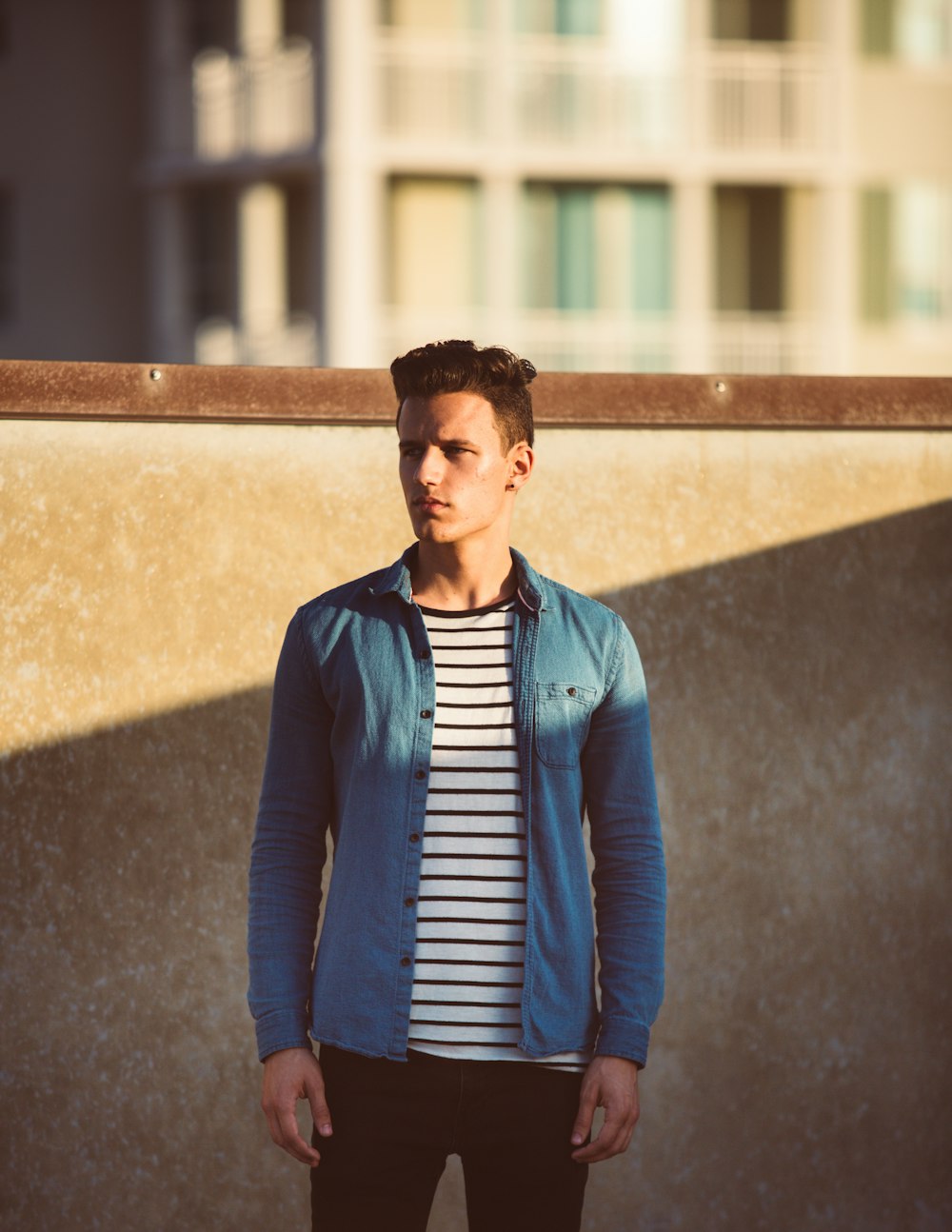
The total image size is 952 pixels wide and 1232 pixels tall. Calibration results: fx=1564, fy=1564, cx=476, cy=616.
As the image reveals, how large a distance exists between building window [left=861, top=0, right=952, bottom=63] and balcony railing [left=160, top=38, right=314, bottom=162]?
7885mm

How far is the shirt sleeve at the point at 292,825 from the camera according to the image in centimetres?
272

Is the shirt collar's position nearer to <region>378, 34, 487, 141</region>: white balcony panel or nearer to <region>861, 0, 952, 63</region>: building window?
<region>378, 34, 487, 141</region>: white balcony panel

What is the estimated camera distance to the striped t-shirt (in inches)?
102

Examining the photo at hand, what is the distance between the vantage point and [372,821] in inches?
104

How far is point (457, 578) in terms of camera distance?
2789 millimetres

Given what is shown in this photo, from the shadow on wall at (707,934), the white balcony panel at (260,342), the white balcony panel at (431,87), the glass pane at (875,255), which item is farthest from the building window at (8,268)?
the shadow on wall at (707,934)

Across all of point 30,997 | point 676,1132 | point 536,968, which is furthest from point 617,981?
point 30,997

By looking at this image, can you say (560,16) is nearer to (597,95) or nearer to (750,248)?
(597,95)

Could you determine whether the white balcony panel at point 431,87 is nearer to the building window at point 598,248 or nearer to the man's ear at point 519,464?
the building window at point 598,248

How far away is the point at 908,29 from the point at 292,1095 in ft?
72.6

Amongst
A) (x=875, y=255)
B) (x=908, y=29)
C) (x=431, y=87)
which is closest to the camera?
(x=431, y=87)

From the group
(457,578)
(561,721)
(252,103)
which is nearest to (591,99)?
(252,103)

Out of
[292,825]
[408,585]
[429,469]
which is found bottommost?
[292,825]

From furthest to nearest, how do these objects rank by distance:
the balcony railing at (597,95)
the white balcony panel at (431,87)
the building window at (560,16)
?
the building window at (560,16)
the balcony railing at (597,95)
the white balcony panel at (431,87)
